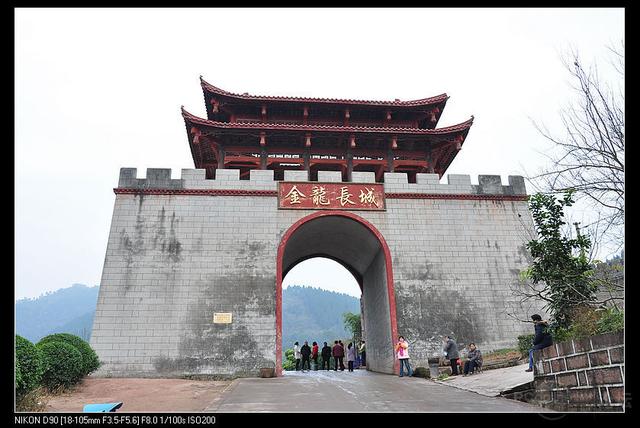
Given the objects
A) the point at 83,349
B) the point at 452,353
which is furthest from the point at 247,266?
the point at 452,353

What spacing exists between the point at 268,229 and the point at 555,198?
22.3 ft

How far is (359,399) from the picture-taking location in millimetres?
6461

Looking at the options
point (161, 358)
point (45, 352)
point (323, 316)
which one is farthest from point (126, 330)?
point (323, 316)

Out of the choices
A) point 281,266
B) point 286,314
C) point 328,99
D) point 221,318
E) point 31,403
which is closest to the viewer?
point 31,403

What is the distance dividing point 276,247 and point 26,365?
6.34 m

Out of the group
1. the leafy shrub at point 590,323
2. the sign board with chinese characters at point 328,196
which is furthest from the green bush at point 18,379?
the sign board with chinese characters at point 328,196

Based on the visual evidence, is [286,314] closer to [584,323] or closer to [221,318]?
[221,318]

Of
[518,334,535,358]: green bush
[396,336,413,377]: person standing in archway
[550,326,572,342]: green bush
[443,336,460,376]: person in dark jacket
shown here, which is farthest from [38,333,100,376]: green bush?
[518,334,535,358]: green bush

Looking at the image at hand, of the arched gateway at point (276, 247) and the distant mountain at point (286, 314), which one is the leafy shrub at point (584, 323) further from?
the distant mountain at point (286, 314)

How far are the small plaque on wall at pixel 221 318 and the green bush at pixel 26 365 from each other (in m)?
4.70

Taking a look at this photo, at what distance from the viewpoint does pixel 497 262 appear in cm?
1209

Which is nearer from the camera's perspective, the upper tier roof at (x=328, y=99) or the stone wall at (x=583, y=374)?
the stone wall at (x=583, y=374)

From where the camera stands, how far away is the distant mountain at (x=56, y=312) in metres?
120

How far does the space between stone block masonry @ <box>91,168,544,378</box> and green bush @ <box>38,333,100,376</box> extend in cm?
54
